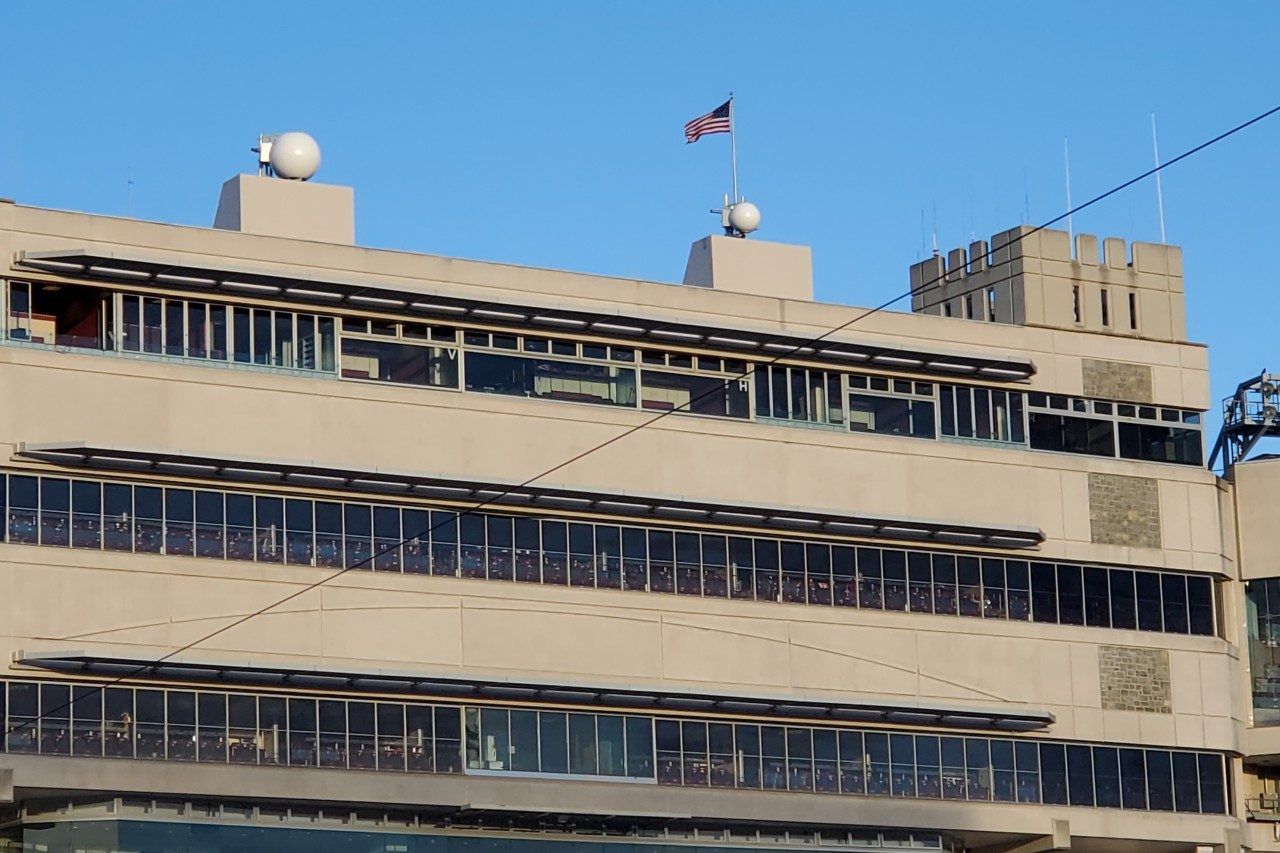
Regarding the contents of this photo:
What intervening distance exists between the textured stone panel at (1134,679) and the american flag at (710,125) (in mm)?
14786

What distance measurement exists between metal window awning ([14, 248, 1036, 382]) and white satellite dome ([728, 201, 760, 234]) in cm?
399

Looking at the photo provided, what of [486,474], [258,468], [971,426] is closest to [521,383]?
[486,474]

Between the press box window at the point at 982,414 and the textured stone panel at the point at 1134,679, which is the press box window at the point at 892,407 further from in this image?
the textured stone panel at the point at 1134,679

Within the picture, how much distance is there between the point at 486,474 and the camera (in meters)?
55.3

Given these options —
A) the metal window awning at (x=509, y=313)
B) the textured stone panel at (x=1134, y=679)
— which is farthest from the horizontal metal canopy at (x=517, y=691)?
the metal window awning at (x=509, y=313)

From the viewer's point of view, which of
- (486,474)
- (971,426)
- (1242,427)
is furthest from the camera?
(1242,427)

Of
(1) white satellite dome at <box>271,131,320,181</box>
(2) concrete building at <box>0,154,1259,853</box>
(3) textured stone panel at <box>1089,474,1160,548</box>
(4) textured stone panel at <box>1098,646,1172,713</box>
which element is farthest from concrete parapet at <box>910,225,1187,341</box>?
(1) white satellite dome at <box>271,131,320,181</box>

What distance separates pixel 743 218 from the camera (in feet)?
204

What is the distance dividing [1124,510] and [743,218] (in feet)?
36.8

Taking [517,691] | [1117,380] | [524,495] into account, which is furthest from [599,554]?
[1117,380]

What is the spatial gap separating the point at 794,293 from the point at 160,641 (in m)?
17.6

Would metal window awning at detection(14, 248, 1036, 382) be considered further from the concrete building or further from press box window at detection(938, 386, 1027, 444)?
press box window at detection(938, 386, 1027, 444)

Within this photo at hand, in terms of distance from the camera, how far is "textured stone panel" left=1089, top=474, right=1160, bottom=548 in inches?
2461

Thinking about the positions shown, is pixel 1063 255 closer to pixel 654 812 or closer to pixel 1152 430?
Answer: pixel 1152 430
